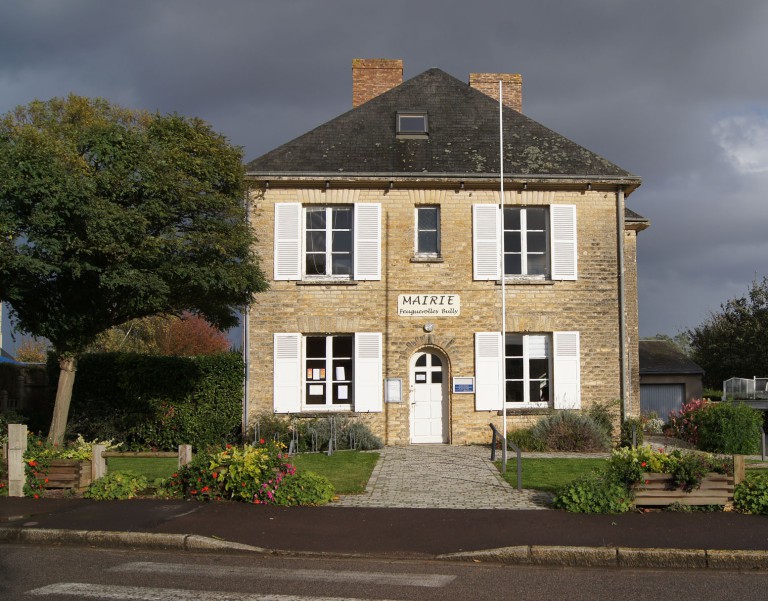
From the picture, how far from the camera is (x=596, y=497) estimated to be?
10.3 metres

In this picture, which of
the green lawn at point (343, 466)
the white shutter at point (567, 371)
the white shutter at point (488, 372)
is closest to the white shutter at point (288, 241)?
the green lawn at point (343, 466)

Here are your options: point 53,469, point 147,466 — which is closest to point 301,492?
point 53,469

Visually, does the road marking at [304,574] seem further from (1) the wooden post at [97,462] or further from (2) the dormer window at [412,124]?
(2) the dormer window at [412,124]

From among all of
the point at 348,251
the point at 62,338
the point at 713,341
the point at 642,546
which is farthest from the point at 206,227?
the point at 713,341

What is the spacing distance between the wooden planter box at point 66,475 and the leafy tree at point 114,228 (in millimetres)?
2282

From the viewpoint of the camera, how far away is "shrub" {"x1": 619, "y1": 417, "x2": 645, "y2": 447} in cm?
1850

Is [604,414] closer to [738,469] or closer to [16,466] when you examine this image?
[738,469]

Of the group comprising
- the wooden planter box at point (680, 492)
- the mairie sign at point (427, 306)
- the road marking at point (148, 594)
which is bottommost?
the road marking at point (148, 594)

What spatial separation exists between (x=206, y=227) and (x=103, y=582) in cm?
747

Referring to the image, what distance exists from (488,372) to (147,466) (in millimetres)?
7759

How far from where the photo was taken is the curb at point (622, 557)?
8.20 meters

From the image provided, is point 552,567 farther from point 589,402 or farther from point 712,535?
point 589,402

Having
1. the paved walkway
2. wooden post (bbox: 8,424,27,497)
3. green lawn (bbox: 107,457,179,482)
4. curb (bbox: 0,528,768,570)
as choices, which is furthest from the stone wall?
curb (bbox: 0,528,768,570)

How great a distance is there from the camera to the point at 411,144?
1994 centimetres
